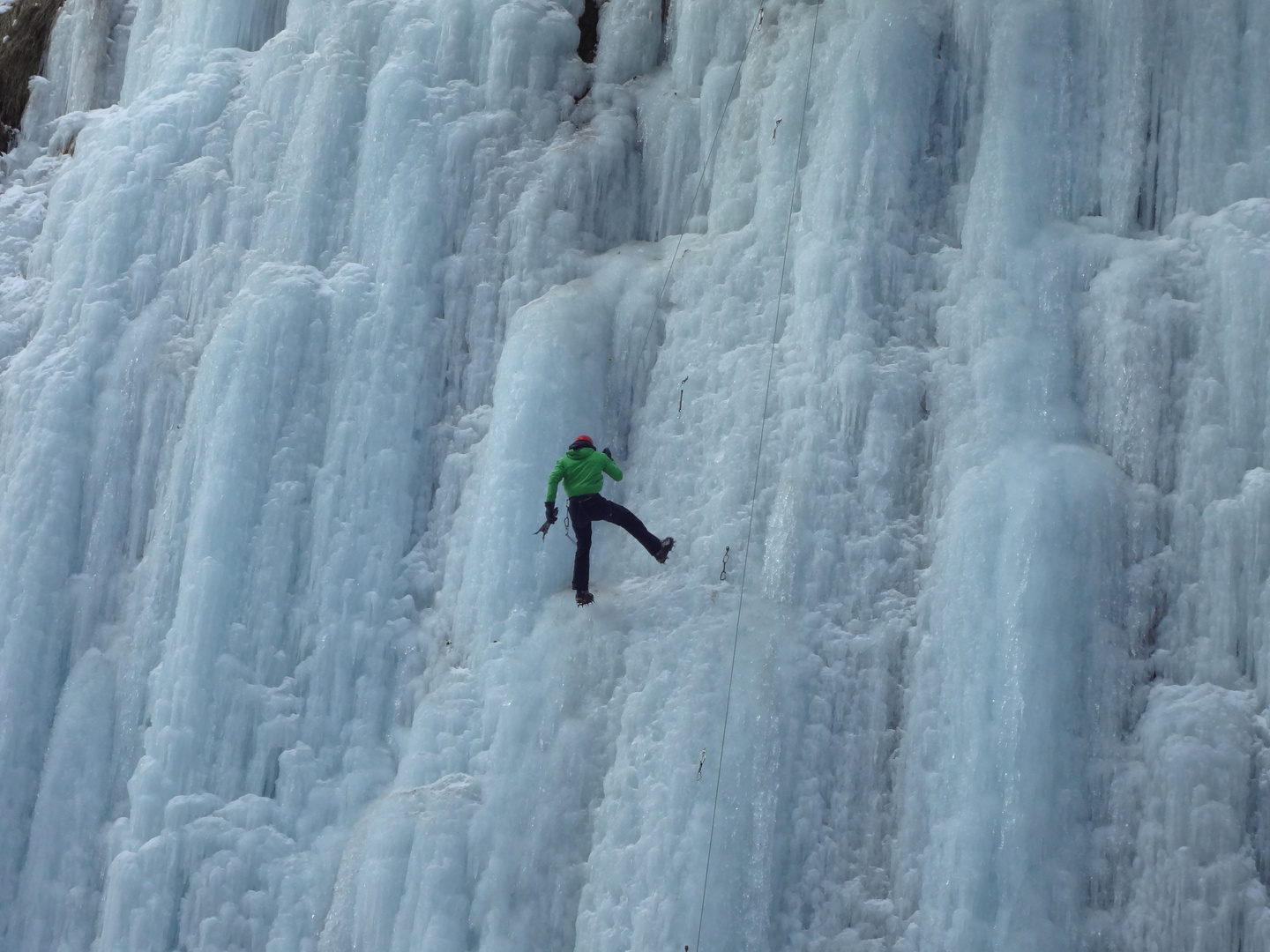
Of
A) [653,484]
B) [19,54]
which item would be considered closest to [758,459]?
[653,484]

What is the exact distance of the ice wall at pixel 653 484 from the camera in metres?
7.84

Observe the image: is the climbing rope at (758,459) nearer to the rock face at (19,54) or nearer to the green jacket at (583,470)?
the green jacket at (583,470)

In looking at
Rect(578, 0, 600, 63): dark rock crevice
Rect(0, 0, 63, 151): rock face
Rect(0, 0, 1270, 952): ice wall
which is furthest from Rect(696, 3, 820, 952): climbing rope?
Rect(0, 0, 63, 151): rock face

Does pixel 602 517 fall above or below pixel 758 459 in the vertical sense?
below

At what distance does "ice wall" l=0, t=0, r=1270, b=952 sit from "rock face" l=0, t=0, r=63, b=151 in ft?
3.12

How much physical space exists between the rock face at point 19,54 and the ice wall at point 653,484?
0.95 m

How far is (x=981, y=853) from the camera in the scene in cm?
760

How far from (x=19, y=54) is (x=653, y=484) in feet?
21.2

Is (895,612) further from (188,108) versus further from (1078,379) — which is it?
(188,108)

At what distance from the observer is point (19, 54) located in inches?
470

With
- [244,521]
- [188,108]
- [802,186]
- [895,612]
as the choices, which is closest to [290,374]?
[244,521]

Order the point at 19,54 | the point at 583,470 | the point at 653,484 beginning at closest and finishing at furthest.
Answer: the point at 583,470
the point at 653,484
the point at 19,54

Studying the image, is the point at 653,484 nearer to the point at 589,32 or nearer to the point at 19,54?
the point at 589,32

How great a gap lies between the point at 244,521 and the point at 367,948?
2.72 metres
